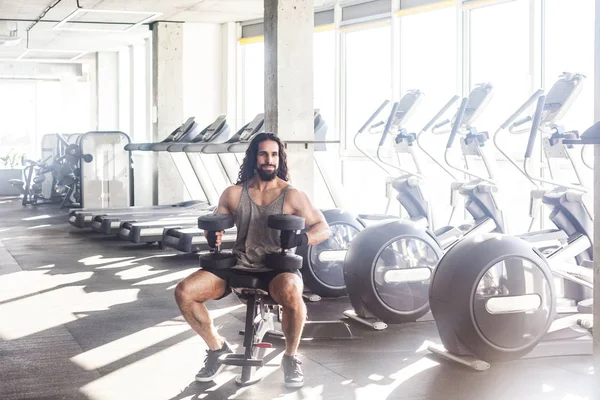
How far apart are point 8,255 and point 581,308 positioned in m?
5.65

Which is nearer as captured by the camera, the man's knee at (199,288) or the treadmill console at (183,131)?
the man's knee at (199,288)

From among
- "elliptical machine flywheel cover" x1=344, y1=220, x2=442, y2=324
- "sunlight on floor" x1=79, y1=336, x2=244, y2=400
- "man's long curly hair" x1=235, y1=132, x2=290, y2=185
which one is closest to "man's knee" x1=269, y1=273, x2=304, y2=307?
"sunlight on floor" x1=79, y1=336, x2=244, y2=400

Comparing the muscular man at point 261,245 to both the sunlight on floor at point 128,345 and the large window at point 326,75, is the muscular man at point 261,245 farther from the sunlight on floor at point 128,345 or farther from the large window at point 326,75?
the large window at point 326,75

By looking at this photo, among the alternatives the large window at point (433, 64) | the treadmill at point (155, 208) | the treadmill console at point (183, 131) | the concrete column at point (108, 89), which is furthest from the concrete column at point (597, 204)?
the concrete column at point (108, 89)

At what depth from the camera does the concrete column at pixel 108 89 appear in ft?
55.2

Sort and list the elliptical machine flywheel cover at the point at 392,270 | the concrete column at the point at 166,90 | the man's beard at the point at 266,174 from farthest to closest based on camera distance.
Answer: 1. the concrete column at the point at 166,90
2. the elliptical machine flywheel cover at the point at 392,270
3. the man's beard at the point at 266,174

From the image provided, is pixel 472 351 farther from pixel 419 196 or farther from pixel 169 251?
pixel 169 251

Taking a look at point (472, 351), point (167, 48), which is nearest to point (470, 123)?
point (472, 351)

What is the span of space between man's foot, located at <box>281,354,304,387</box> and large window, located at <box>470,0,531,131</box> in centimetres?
481

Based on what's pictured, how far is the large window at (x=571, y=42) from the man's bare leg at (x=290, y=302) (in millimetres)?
4475

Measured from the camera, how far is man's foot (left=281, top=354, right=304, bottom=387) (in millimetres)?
3606

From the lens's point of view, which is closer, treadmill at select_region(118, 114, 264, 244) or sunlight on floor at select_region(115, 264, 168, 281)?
sunlight on floor at select_region(115, 264, 168, 281)

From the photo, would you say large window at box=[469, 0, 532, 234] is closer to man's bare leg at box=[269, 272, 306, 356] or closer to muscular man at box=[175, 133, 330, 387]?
muscular man at box=[175, 133, 330, 387]

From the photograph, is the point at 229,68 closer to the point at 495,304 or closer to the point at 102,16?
the point at 102,16
